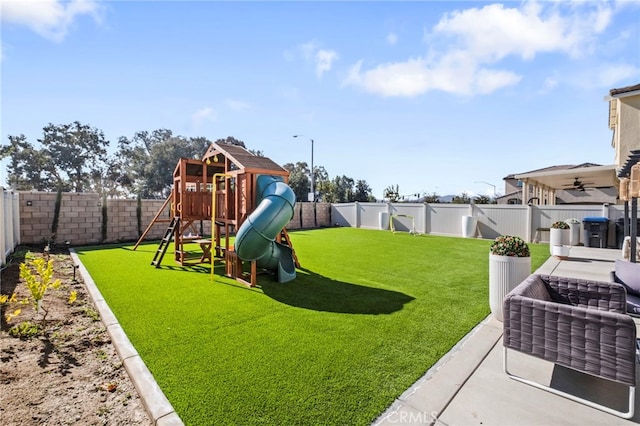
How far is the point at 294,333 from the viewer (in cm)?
369

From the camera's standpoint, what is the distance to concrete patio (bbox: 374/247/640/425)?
220cm

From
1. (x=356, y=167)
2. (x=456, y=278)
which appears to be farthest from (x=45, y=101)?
(x=356, y=167)

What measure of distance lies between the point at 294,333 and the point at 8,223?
30.5 ft

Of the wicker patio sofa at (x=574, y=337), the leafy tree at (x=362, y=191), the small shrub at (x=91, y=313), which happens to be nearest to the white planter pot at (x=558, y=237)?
the wicker patio sofa at (x=574, y=337)

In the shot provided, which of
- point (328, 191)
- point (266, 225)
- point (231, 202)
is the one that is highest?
point (328, 191)

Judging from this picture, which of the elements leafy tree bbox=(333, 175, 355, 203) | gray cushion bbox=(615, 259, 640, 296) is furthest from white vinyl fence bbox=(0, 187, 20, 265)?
leafy tree bbox=(333, 175, 355, 203)

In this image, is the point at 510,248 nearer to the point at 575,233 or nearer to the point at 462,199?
the point at 575,233

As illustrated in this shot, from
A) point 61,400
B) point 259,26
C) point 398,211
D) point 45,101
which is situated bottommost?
point 61,400

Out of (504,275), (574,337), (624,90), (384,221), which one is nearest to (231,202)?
(504,275)

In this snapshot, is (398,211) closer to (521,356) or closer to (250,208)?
(250,208)

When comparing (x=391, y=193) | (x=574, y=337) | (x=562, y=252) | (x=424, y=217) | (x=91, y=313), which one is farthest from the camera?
(x=391, y=193)

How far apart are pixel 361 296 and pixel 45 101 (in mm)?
12115

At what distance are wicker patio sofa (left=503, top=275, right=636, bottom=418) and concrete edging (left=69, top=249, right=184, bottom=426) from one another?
2.93 m

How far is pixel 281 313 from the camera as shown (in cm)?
443
